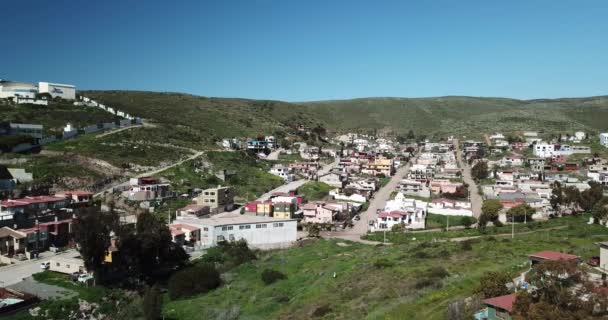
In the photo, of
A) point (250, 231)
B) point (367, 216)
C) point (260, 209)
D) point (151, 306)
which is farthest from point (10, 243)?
point (367, 216)

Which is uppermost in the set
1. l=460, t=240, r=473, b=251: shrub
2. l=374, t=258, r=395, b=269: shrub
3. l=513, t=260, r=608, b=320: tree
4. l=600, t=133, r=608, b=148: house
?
l=600, t=133, r=608, b=148: house

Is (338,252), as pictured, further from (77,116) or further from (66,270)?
(77,116)

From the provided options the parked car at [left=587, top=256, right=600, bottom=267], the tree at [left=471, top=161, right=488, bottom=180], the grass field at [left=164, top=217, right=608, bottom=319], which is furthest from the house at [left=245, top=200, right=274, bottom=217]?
the tree at [left=471, top=161, right=488, bottom=180]

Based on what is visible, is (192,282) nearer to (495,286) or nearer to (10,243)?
(10,243)

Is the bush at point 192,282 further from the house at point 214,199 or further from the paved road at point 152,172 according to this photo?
the paved road at point 152,172

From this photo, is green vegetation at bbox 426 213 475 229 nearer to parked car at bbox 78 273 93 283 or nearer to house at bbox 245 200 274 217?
house at bbox 245 200 274 217
